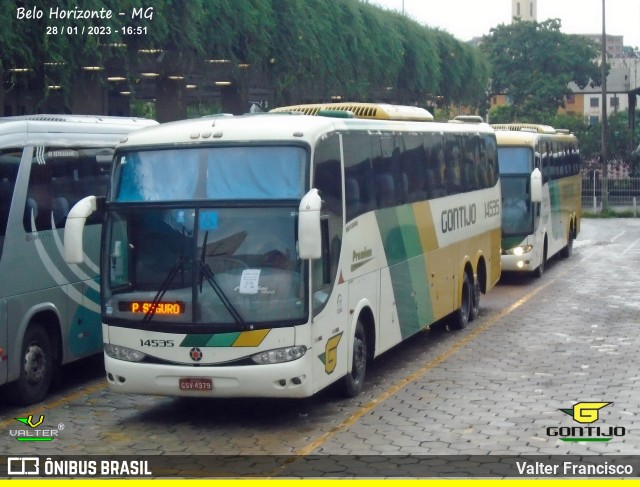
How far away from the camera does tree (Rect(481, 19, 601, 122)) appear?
81.9 m

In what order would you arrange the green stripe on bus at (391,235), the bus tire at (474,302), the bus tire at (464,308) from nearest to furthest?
the green stripe on bus at (391,235) → the bus tire at (464,308) → the bus tire at (474,302)

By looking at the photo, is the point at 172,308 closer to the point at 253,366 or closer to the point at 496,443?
the point at 253,366

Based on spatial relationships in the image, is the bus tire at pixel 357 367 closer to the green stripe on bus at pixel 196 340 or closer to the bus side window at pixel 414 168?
the green stripe on bus at pixel 196 340

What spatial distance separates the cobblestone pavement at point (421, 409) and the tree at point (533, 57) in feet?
214

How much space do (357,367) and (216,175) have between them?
287 centimetres

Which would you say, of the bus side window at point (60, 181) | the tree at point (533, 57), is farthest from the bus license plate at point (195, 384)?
the tree at point (533, 57)

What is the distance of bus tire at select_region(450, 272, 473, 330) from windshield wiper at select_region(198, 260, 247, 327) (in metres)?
7.52

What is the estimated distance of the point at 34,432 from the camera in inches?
456

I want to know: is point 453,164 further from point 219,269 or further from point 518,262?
point 219,269

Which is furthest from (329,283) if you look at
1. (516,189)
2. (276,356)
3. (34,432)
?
(516,189)

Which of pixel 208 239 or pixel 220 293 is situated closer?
pixel 220 293

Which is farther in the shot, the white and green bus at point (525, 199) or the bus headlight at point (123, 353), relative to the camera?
the white and green bus at point (525, 199)

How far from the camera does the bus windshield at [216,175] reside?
1140 centimetres

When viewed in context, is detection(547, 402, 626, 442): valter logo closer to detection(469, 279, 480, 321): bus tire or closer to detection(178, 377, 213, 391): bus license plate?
detection(178, 377, 213, 391): bus license plate
